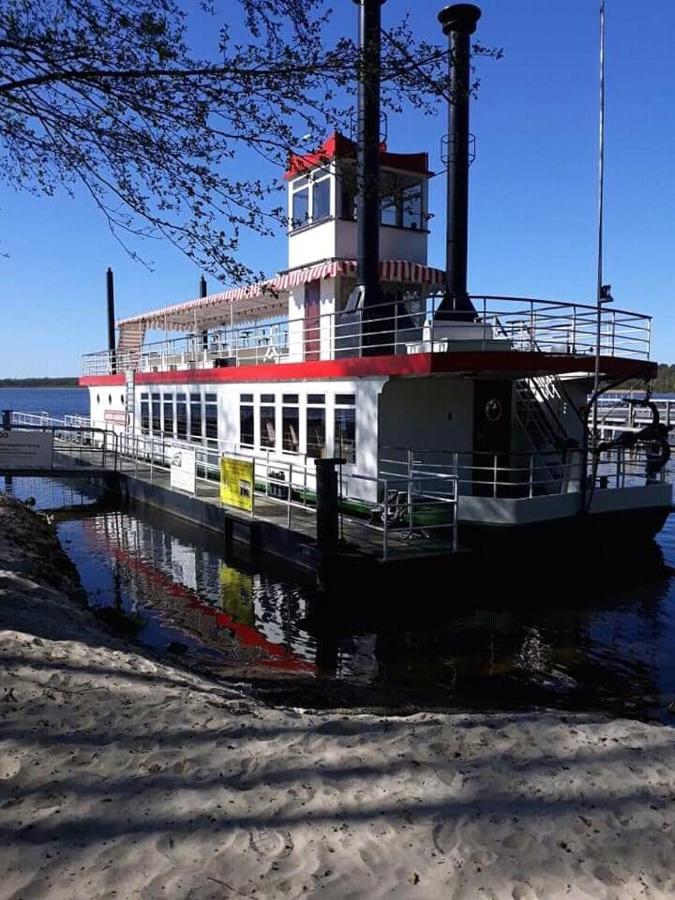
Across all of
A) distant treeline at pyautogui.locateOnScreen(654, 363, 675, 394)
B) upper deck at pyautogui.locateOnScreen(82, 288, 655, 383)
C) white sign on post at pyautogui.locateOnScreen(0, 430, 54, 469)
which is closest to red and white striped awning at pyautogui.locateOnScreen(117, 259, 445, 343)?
upper deck at pyautogui.locateOnScreen(82, 288, 655, 383)

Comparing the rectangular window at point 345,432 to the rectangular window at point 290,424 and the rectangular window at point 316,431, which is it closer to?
the rectangular window at point 316,431

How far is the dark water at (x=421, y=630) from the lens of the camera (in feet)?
25.6

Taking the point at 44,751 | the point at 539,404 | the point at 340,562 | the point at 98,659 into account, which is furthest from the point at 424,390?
the point at 44,751

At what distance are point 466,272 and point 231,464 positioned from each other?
24.7 feet

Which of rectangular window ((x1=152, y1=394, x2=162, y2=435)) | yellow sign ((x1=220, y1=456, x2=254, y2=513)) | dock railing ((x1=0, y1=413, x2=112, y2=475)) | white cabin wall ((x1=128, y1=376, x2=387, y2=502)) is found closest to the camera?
white cabin wall ((x1=128, y1=376, x2=387, y2=502))

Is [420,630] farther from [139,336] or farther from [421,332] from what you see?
[139,336]

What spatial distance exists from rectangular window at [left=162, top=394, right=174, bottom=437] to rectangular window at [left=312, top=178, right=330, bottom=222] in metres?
8.04

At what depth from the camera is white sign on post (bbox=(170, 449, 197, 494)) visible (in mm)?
17016

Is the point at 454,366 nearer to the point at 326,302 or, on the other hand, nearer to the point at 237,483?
the point at 237,483

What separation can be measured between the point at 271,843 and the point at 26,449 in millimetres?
19471


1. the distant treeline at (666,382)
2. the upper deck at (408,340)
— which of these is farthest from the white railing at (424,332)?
the distant treeline at (666,382)

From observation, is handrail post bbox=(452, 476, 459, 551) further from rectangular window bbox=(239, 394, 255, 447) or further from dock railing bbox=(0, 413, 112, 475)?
dock railing bbox=(0, 413, 112, 475)

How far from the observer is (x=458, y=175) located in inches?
687

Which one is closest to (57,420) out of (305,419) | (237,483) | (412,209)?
(237,483)
